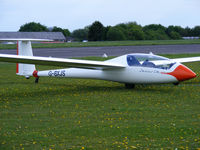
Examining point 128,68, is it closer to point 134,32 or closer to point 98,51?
point 98,51

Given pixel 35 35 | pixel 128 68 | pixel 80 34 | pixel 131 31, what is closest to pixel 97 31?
pixel 131 31

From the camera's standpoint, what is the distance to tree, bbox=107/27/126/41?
76750 millimetres

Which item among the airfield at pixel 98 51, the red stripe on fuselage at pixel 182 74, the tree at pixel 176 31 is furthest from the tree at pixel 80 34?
the red stripe on fuselage at pixel 182 74

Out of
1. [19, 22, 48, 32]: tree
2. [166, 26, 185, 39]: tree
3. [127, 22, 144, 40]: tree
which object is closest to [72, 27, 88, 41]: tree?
[19, 22, 48, 32]: tree

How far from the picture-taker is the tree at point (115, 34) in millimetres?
76750

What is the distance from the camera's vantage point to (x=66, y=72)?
15.6 metres

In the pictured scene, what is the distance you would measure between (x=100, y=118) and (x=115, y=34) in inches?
2731

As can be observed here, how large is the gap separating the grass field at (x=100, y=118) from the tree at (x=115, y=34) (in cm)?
6259

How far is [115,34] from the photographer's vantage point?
254 feet

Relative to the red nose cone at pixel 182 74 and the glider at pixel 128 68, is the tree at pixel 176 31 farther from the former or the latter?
the red nose cone at pixel 182 74

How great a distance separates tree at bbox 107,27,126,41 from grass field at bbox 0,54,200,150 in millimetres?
62586

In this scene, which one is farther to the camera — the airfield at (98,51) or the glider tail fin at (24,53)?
the airfield at (98,51)

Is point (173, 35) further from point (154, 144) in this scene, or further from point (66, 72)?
point (154, 144)

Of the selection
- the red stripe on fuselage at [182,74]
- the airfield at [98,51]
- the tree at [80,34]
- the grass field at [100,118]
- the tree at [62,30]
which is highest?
the tree at [62,30]
